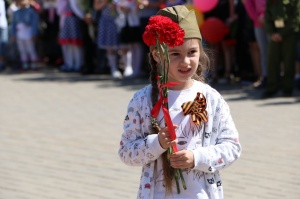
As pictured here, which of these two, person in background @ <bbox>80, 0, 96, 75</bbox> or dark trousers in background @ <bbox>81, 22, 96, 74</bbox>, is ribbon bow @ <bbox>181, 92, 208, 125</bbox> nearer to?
person in background @ <bbox>80, 0, 96, 75</bbox>

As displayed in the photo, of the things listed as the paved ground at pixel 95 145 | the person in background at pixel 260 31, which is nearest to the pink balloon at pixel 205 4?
the person in background at pixel 260 31

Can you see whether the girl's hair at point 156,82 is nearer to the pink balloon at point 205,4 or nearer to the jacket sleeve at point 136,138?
the jacket sleeve at point 136,138

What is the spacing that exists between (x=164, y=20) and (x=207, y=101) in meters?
0.50

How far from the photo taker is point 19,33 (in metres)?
16.4

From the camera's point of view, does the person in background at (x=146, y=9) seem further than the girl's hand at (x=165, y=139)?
Yes

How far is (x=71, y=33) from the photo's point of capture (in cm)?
1551

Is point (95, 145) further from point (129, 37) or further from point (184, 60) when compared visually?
point (129, 37)

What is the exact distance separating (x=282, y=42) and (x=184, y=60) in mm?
7380

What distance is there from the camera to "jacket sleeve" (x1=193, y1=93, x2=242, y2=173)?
3865 millimetres

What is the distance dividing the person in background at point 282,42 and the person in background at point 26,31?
6203 mm

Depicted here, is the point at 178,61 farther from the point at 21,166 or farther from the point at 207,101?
the point at 21,166

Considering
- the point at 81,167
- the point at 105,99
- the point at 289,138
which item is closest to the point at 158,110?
the point at 81,167

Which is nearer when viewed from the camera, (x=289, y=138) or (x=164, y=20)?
(x=164, y=20)

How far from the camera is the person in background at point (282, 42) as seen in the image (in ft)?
34.7
